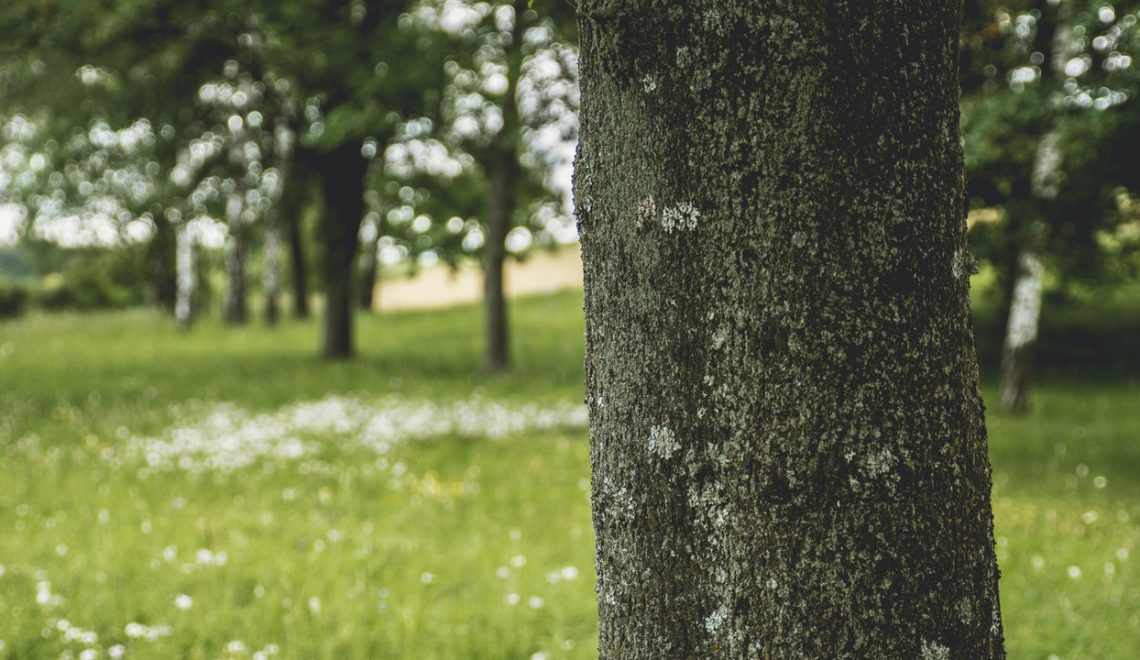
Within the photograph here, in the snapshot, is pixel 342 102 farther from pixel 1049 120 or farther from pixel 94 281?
pixel 94 281

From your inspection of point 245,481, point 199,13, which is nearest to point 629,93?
point 245,481

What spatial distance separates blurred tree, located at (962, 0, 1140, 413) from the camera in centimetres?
773

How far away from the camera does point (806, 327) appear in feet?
6.26

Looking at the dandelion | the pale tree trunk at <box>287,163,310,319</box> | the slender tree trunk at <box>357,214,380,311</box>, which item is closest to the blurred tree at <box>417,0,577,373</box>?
the pale tree trunk at <box>287,163,310,319</box>

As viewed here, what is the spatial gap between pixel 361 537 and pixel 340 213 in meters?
12.4

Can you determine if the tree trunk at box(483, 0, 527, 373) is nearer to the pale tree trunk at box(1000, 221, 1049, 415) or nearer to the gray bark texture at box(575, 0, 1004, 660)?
the pale tree trunk at box(1000, 221, 1049, 415)

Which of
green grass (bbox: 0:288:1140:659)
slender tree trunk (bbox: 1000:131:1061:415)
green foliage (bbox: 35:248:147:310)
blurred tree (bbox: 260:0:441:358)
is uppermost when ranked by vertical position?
blurred tree (bbox: 260:0:441:358)

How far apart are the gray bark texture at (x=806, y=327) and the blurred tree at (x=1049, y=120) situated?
20.2ft

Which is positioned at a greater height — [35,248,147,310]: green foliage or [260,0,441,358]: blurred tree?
[260,0,441,358]: blurred tree

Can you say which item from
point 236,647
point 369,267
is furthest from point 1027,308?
point 369,267

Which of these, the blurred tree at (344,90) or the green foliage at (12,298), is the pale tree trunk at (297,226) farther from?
the green foliage at (12,298)

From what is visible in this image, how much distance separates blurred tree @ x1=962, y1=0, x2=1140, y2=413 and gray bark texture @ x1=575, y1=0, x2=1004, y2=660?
6160 mm

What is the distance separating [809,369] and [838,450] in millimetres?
190

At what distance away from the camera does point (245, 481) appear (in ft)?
26.8
